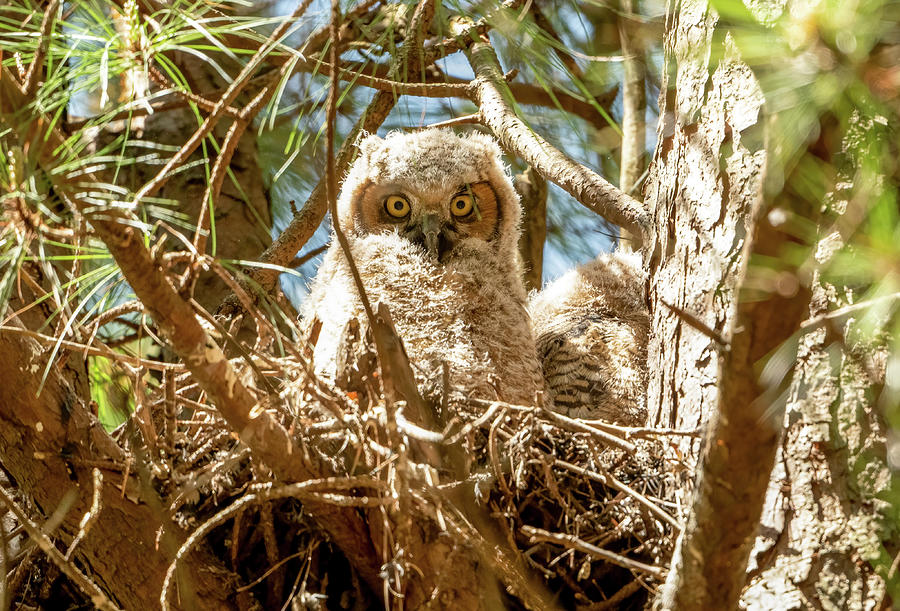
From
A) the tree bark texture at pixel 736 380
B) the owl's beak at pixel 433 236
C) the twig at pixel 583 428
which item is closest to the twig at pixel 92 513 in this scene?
the twig at pixel 583 428

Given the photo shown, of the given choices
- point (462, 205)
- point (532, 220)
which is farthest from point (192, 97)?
point (532, 220)

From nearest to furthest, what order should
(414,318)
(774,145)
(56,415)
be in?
(774,145)
(56,415)
(414,318)

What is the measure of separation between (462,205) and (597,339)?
609 mm

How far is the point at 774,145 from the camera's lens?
3.45ft

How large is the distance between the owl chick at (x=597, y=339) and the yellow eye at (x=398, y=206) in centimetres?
60

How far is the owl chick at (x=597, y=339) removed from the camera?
9.09 feet

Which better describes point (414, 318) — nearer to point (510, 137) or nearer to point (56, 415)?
point (510, 137)

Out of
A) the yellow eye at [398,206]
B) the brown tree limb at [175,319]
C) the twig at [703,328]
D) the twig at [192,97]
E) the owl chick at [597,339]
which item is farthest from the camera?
the yellow eye at [398,206]

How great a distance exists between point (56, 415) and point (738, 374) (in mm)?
1263

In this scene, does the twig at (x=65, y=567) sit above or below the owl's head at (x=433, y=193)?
below

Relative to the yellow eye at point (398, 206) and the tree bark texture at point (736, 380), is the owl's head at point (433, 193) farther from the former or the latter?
the tree bark texture at point (736, 380)

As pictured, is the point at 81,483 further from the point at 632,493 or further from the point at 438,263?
the point at 438,263

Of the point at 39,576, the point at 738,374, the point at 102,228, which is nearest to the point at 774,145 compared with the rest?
the point at 738,374

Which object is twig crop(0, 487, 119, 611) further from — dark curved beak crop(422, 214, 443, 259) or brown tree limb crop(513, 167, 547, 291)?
brown tree limb crop(513, 167, 547, 291)
